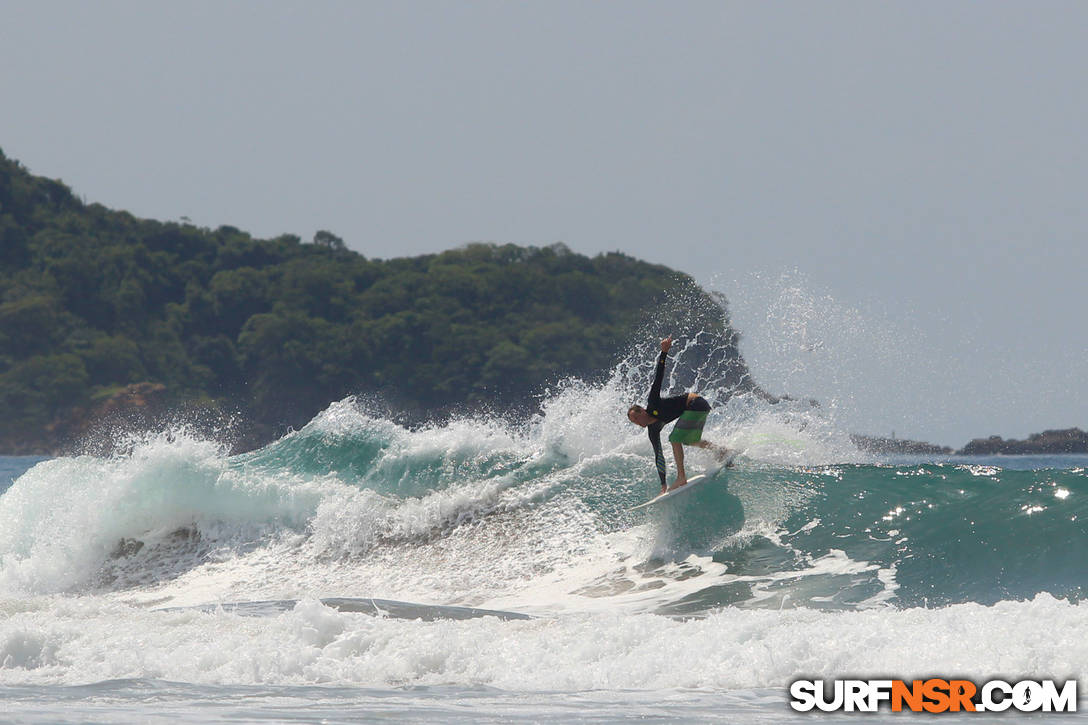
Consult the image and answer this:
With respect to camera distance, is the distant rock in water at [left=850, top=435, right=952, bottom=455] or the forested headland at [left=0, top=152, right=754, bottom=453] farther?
the forested headland at [left=0, top=152, right=754, bottom=453]

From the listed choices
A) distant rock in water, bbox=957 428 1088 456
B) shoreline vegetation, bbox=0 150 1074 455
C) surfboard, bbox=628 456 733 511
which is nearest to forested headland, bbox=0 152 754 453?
shoreline vegetation, bbox=0 150 1074 455

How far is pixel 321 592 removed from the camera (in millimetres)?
14055

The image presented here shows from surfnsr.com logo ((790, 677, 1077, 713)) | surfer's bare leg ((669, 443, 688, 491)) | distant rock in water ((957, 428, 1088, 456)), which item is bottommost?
distant rock in water ((957, 428, 1088, 456))

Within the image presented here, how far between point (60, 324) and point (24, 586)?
263 feet

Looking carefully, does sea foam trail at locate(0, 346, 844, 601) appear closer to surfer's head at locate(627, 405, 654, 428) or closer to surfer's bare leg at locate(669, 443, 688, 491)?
surfer's bare leg at locate(669, 443, 688, 491)

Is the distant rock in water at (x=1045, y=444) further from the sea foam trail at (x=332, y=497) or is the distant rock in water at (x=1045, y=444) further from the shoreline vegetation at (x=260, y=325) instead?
the sea foam trail at (x=332, y=497)

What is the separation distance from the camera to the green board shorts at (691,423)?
13.4m

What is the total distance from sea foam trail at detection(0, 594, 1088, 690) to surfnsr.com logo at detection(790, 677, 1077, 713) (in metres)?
0.14

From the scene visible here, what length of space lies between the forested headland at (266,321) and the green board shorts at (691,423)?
59.9 meters

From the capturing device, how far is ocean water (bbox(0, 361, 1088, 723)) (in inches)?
328

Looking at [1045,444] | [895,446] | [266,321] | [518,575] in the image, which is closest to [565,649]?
[518,575]

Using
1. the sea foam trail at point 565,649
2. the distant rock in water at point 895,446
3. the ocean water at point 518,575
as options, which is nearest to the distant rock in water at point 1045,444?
the distant rock in water at point 895,446

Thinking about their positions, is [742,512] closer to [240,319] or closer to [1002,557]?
[1002,557]

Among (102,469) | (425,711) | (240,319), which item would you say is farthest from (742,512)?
(240,319)
